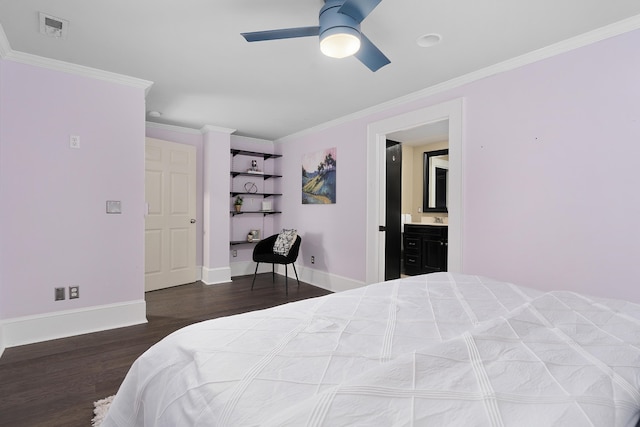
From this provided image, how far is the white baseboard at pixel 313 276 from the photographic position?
13.9 feet

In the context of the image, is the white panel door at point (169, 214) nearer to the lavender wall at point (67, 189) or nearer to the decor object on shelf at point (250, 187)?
the decor object on shelf at point (250, 187)

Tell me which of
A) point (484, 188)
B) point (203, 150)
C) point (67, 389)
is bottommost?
point (67, 389)

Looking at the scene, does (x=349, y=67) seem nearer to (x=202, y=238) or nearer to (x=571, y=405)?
(x=571, y=405)

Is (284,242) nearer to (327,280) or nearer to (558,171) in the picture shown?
(327,280)

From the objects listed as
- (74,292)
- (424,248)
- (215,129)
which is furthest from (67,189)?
(424,248)

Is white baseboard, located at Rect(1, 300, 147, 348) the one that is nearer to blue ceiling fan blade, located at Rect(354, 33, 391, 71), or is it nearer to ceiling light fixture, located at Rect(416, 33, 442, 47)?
blue ceiling fan blade, located at Rect(354, 33, 391, 71)

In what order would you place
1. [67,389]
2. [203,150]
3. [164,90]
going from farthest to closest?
1. [203,150]
2. [164,90]
3. [67,389]

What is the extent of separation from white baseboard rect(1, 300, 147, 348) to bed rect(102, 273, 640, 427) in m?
2.37

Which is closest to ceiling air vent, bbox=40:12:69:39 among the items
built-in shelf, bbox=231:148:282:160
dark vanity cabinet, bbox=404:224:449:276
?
built-in shelf, bbox=231:148:282:160

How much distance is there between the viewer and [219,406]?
708 millimetres

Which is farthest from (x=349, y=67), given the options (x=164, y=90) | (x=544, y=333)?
(x=544, y=333)

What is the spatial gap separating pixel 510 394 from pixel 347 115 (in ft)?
12.7

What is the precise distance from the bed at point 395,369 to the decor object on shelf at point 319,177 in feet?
10.6

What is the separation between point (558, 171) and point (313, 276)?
10.9ft
